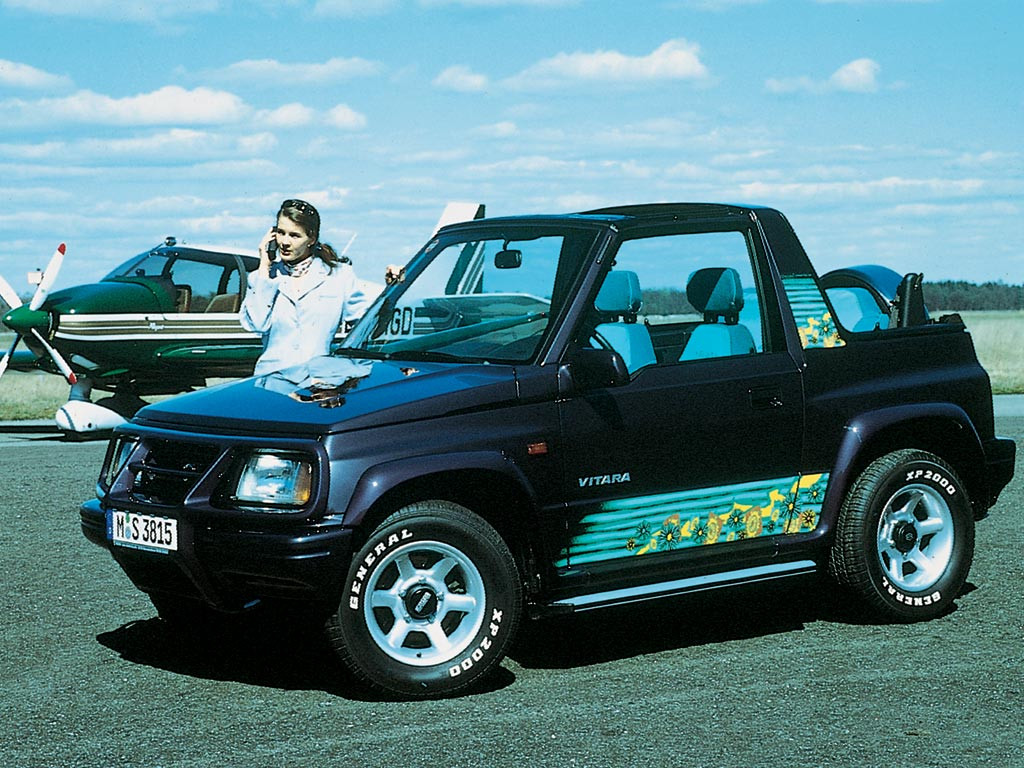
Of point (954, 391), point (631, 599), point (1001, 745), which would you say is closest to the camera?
point (1001, 745)

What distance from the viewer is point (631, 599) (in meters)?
5.99

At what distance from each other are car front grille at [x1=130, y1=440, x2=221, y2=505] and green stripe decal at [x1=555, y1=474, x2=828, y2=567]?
1.44m

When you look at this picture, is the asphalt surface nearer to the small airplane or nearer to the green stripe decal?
the green stripe decal

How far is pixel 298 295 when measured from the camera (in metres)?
7.66

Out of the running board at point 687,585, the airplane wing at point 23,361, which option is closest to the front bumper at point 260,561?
the running board at point 687,585

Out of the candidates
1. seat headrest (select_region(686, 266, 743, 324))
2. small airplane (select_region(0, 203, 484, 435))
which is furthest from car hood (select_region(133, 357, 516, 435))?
small airplane (select_region(0, 203, 484, 435))

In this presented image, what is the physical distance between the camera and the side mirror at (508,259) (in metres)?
6.62

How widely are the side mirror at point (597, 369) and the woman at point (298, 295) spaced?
2.01 meters

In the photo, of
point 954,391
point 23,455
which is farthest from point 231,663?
point 23,455

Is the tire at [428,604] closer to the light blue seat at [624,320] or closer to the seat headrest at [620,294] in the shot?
the light blue seat at [624,320]

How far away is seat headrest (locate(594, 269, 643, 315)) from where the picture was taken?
642 centimetres

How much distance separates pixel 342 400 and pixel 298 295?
2070 millimetres

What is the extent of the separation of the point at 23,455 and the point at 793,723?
12.3 m

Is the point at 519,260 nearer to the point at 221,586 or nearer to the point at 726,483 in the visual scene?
the point at 726,483
